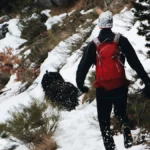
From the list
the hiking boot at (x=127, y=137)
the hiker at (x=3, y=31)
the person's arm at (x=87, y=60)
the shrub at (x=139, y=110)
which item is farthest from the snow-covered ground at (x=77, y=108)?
the hiker at (x=3, y=31)

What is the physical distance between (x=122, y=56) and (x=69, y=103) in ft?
12.0

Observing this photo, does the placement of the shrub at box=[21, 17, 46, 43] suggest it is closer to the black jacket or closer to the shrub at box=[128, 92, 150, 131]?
the shrub at box=[128, 92, 150, 131]

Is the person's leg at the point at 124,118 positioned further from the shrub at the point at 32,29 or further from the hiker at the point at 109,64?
the shrub at the point at 32,29

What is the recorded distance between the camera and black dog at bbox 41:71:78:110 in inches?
307

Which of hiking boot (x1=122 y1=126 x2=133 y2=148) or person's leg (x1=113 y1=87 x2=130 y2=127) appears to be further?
hiking boot (x1=122 y1=126 x2=133 y2=148)

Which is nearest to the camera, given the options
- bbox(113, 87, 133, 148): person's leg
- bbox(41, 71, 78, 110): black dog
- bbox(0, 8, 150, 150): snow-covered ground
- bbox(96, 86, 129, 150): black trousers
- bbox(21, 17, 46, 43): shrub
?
bbox(96, 86, 129, 150): black trousers

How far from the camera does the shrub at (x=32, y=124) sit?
19.3 feet

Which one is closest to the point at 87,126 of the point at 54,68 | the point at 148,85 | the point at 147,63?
the point at 147,63

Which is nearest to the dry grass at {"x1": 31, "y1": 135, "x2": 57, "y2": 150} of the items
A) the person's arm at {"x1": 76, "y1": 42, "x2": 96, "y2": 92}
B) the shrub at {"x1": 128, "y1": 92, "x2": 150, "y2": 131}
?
the shrub at {"x1": 128, "y1": 92, "x2": 150, "y2": 131}

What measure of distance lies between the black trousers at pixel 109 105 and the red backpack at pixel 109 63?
0.35ft

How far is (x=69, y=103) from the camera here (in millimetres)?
7727

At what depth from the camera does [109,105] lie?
14.2 ft

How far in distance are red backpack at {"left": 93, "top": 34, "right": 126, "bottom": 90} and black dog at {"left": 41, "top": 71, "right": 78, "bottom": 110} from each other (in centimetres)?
351

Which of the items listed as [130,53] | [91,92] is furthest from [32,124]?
[130,53]
